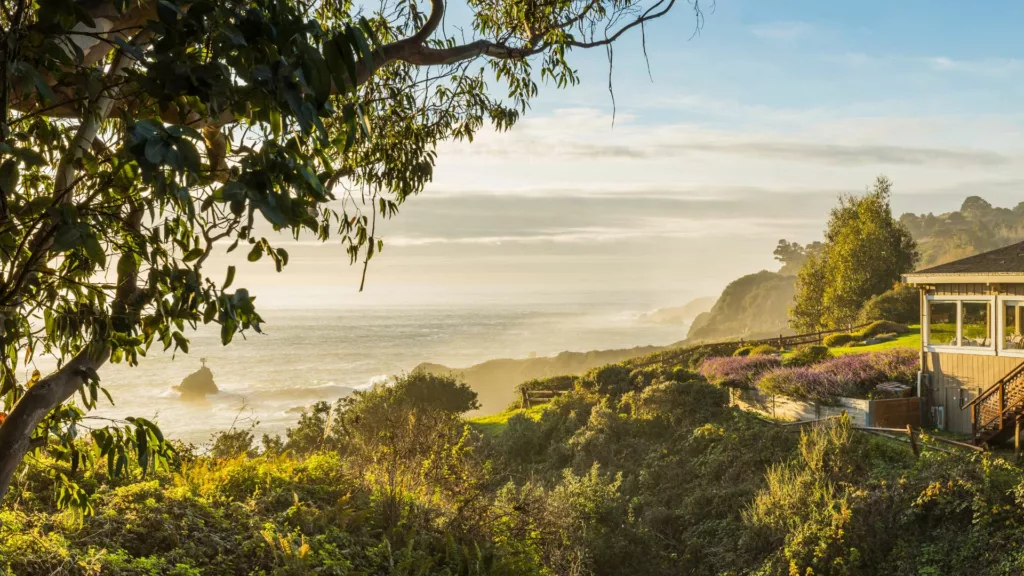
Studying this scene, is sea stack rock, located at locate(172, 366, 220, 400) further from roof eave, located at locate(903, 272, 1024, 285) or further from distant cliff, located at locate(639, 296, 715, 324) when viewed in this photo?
distant cliff, located at locate(639, 296, 715, 324)

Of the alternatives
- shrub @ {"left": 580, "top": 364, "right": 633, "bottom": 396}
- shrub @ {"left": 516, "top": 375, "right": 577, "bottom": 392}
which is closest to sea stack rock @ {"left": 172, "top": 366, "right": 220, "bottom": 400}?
shrub @ {"left": 516, "top": 375, "right": 577, "bottom": 392}

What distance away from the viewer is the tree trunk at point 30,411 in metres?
3.33

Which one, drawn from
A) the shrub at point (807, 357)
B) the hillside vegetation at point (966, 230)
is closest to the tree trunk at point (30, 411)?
the shrub at point (807, 357)

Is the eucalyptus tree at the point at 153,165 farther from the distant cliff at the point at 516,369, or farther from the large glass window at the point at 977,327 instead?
the distant cliff at the point at 516,369

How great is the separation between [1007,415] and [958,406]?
2.55 metres

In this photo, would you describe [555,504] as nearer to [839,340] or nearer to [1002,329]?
[1002,329]

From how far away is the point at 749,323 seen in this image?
4269 inches

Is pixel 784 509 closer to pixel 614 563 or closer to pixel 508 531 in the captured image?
pixel 614 563

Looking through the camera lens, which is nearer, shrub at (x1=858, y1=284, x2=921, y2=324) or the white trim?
the white trim

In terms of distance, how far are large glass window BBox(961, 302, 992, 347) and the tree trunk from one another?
59.0 feet

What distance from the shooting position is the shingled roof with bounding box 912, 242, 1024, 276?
15633mm

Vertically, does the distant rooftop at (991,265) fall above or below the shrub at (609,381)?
above

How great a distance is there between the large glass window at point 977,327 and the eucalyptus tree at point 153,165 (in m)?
14.5

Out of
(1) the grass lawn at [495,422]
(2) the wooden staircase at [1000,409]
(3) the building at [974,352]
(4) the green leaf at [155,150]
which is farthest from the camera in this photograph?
(1) the grass lawn at [495,422]
